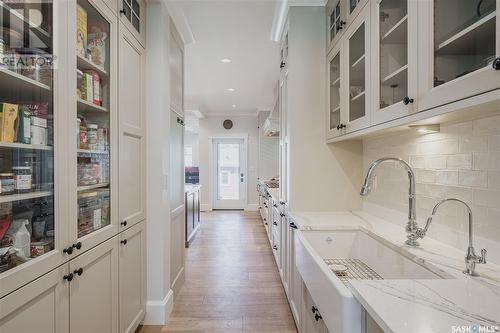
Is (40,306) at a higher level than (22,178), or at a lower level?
lower

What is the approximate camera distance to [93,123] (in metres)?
1.64

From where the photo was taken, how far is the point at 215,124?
7.93 m

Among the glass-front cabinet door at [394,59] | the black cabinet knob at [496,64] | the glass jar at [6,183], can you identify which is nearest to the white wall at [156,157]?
the glass jar at [6,183]

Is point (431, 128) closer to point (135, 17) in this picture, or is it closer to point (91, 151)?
point (91, 151)

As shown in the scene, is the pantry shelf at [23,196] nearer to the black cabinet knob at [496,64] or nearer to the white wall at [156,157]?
the white wall at [156,157]

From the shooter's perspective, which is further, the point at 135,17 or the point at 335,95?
the point at 335,95

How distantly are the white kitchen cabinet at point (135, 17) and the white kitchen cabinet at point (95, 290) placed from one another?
4.70 feet

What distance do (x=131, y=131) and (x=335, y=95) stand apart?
156 centimetres

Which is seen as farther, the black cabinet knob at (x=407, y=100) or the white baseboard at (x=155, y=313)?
the white baseboard at (x=155, y=313)

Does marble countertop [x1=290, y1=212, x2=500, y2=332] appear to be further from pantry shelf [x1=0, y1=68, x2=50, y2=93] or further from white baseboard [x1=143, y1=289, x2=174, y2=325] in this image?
white baseboard [x1=143, y1=289, x2=174, y2=325]

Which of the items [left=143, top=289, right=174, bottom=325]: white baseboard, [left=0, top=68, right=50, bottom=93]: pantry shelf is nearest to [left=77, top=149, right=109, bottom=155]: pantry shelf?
[left=0, top=68, right=50, bottom=93]: pantry shelf

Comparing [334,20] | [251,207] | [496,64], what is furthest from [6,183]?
[251,207]

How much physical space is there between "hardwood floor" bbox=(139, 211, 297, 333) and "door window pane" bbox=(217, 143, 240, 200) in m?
3.07

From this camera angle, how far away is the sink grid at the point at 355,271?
1.57m
